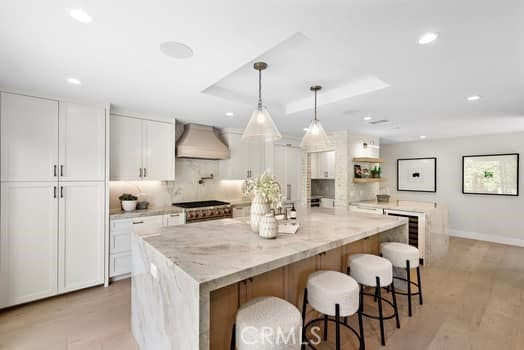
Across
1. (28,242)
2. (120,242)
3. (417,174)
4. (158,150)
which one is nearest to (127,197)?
(120,242)

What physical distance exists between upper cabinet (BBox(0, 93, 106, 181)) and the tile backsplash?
78 centimetres

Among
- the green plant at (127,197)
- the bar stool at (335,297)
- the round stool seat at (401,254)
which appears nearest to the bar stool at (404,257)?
the round stool seat at (401,254)

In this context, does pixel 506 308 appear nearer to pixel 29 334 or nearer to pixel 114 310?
pixel 114 310

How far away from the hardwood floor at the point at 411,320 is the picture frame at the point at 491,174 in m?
2.50

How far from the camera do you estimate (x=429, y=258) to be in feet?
12.9

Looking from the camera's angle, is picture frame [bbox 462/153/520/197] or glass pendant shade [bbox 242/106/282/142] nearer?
glass pendant shade [bbox 242/106/282/142]

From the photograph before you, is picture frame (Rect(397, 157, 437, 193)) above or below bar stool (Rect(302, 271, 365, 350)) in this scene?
Result: above

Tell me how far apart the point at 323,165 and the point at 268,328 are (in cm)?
498

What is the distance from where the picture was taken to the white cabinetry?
5.45 m

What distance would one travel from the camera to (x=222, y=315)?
63.9 inches

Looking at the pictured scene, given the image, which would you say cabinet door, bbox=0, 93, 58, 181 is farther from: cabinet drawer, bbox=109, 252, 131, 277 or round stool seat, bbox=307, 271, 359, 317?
round stool seat, bbox=307, 271, 359, 317

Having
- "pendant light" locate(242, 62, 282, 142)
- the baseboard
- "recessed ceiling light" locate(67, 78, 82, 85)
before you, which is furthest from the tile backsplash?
the baseboard

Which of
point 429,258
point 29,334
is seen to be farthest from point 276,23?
point 429,258

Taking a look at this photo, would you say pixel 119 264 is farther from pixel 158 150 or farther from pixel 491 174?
pixel 491 174
